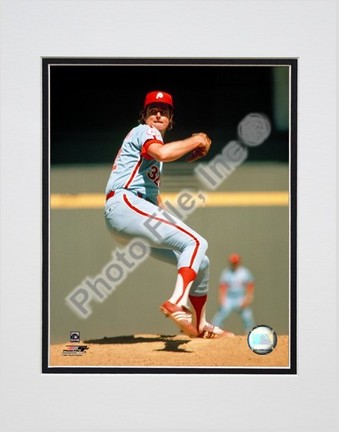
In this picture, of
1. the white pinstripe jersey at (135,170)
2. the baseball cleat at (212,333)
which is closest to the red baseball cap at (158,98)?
the white pinstripe jersey at (135,170)

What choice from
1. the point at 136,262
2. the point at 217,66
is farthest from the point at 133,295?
the point at 217,66

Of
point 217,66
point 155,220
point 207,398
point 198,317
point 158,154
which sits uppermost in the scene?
point 217,66

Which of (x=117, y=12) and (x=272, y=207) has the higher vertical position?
(x=117, y=12)

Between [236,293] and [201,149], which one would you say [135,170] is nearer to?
[201,149]

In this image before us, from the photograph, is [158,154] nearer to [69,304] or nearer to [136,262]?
[136,262]

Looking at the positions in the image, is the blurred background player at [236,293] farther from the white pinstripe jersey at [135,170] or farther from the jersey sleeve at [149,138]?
the jersey sleeve at [149,138]

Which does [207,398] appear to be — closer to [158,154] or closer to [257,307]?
[257,307]

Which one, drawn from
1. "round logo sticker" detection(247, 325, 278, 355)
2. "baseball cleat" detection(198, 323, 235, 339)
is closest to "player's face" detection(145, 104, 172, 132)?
"baseball cleat" detection(198, 323, 235, 339)
